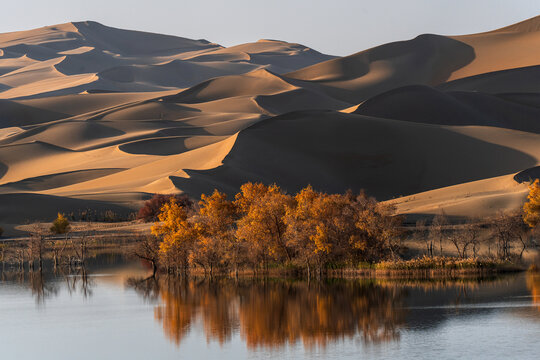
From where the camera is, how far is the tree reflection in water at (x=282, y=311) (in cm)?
3547

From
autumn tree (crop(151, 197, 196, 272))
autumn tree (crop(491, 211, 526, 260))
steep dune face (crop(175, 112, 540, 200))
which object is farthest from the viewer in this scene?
steep dune face (crop(175, 112, 540, 200))

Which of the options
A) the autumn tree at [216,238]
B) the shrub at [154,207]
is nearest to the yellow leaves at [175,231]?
the autumn tree at [216,238]

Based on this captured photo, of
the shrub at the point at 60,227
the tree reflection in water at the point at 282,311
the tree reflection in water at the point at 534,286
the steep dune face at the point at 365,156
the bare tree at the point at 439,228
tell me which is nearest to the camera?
the tree reflection in water at the point at 282,311

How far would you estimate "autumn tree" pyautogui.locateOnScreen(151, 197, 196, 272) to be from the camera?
58938mm

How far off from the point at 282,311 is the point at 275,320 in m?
2.15

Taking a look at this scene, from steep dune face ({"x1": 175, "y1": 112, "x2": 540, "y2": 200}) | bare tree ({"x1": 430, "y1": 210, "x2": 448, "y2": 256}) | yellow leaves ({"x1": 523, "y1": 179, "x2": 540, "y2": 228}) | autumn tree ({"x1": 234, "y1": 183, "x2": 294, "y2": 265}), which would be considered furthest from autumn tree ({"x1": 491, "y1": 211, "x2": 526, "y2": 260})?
steep dune face ({"x1": 175, "y1": 112, "x2": 540, "y2": 200})

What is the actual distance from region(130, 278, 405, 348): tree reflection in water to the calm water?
0.06 m

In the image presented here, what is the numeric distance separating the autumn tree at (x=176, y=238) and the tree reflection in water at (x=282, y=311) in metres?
5.18

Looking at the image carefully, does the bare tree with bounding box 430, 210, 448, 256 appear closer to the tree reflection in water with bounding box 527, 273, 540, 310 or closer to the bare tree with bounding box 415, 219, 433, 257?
the bare tree with bounding box 415, 219, 433, 257

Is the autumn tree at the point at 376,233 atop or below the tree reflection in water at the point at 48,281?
atop

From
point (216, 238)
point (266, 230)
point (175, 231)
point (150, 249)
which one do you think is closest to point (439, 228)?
point (266, 230)

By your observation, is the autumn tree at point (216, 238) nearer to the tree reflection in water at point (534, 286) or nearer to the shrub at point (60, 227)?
the tree reflection in water at point (534, 286)

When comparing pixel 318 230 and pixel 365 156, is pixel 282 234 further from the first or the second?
pixel 365 156

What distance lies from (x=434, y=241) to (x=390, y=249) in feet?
51.0
